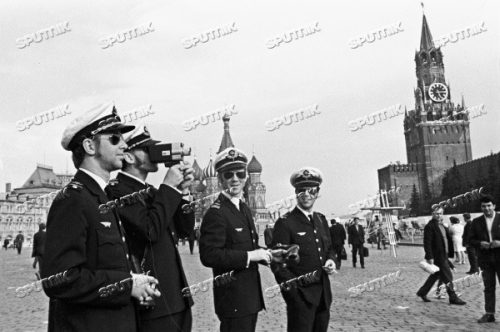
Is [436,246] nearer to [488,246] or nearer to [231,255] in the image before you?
[488,246]

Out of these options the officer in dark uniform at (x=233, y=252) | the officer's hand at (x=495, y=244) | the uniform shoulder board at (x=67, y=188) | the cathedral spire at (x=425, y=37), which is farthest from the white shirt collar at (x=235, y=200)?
the cathedral spire at (x=425, y=37)

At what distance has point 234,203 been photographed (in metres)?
4.56

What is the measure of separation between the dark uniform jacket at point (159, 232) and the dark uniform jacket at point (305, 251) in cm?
132

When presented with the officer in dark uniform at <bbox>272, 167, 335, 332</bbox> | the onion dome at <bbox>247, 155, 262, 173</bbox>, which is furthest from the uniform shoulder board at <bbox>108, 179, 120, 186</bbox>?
the onion dome at <bbox>247, 155, 262, 173</bbox>

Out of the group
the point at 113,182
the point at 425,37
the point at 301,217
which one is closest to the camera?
the point at 113,182

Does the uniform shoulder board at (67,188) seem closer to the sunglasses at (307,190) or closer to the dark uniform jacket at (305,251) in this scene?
the dark uniform jacket at (305,251)

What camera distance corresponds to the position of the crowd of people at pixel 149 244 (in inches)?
103

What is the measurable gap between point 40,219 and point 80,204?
9582cm

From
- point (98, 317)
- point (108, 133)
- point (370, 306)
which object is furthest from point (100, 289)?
point (370, 306)

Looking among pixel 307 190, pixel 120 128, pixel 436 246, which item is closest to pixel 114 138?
pixel 120 128

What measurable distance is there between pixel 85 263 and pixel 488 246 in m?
6.20

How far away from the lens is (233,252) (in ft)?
13.8

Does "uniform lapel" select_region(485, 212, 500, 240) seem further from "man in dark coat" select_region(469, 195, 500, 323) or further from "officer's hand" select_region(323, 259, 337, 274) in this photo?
"officer's hand" select_region(323, 259, 337, 274)

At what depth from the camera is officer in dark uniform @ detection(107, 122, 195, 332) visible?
3352mm
